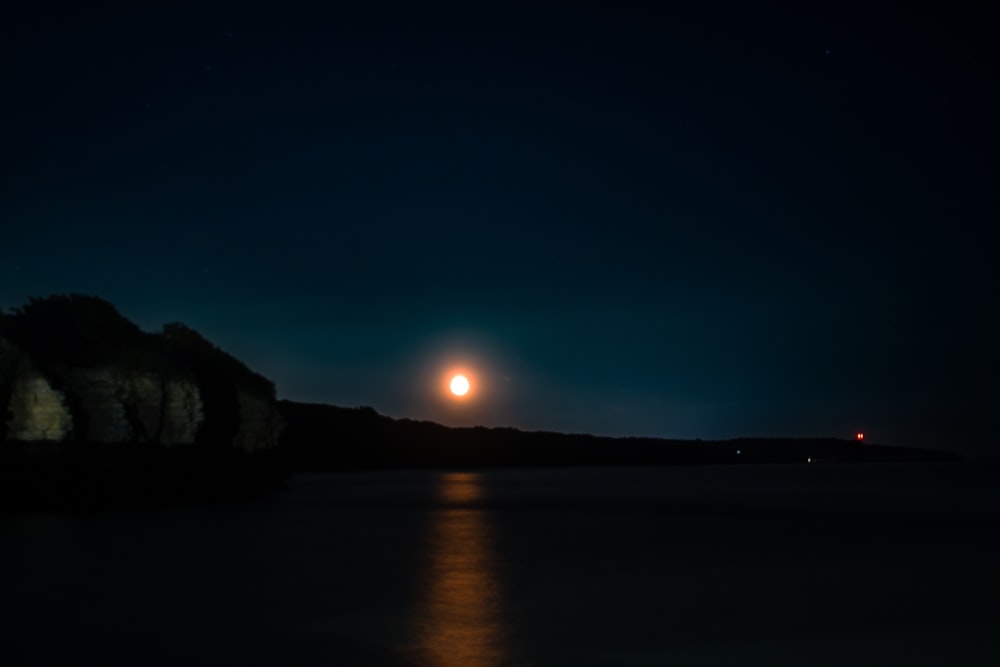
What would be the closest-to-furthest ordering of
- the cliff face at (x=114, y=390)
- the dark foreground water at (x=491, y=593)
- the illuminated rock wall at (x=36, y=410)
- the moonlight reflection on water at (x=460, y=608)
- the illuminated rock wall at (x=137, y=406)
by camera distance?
the moonlight reflection on water at (x=460, y=608)
the dark foreground water at (x=491, y=593)
the illuminated rock wall at (x=36, y=410)
the cliff face at (x=114, y=390)
the illuminated rock wall at (x=137, y=406)

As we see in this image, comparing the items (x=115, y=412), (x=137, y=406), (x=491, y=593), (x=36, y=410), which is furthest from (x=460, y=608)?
(x=137, y=406)

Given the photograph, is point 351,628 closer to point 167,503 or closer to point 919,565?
point 919,565

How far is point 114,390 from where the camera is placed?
42938 millimetres

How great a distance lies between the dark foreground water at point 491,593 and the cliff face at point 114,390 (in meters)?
6.63

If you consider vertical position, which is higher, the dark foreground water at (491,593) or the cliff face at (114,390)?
the cliff face at (114,390)

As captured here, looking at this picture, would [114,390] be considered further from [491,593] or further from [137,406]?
[491,593]

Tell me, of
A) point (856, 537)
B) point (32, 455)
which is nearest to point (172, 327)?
point (32, 455)

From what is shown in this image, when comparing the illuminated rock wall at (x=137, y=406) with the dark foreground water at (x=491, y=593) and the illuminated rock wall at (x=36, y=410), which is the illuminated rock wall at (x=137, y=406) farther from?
the dark foreground water at (x=491, y=593)

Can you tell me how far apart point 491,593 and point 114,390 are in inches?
1213

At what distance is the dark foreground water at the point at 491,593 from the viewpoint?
12242 millimetres

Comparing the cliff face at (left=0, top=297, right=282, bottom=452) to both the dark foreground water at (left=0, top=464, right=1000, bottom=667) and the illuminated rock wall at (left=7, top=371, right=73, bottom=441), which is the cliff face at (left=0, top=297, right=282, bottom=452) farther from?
the dark foreground water at (left=0, top=464, right=1000, bottom=667)

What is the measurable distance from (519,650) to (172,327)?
52262mm

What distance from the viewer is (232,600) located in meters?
16.2

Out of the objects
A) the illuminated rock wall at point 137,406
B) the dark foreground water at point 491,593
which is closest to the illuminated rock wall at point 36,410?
the illuminated rock wall at point 137,406
